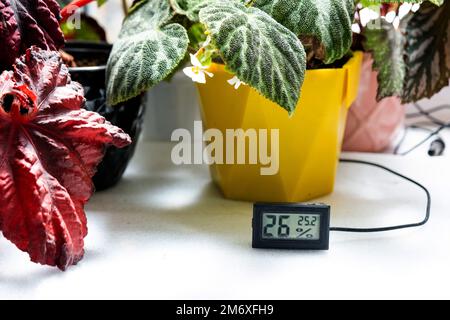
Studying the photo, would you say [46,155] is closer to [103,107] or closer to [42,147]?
[42,147]

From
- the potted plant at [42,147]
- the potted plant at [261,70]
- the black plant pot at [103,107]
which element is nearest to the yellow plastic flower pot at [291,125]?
the potted plant at [261,70]

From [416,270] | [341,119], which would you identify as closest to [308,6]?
[341,119]

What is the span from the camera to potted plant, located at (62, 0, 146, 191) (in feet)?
2.97

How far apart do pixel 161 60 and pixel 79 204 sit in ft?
0.66

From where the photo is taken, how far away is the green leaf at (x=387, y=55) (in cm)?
95

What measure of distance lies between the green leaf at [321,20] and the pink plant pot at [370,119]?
0.38 m

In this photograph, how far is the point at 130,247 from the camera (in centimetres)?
81

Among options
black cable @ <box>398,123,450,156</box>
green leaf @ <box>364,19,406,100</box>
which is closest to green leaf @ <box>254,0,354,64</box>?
green leaf @ <box>364,19,406,100</box>

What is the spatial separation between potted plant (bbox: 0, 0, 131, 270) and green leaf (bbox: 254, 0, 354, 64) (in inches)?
9.5

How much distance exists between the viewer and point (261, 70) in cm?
70

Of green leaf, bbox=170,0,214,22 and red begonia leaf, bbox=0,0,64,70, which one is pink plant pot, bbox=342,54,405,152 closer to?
green leaf, bbox=170,0,214,22

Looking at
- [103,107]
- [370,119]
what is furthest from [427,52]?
[103,107]

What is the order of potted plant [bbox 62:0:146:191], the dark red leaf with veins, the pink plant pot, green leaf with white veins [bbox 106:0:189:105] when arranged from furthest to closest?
the pink plant pot → potted plant [bbox 62:0:146:191] → green leaf with white veins [bbox 106:0:189:105] → the dark red leaf with veins
